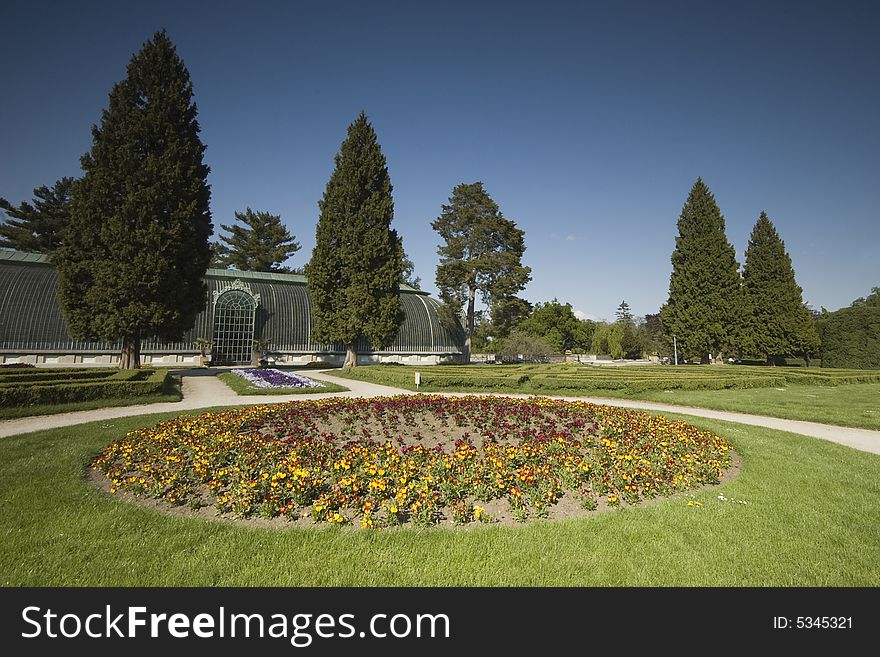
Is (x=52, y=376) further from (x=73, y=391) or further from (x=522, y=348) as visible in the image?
(x=522, y=348)

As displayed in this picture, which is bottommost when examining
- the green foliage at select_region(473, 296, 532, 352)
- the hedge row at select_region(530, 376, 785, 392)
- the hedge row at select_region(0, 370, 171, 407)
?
the hedge row at select_region(530, 376, 785, 392)

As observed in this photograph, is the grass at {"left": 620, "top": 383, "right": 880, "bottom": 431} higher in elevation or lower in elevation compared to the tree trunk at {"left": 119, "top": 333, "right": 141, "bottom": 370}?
lower

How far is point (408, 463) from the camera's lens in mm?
6242

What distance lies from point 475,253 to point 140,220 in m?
28.1

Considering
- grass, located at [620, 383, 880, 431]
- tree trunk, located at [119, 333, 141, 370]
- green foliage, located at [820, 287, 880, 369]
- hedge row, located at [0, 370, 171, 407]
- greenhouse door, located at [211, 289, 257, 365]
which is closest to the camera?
hedge row, located at [0, 370, 171, 407]

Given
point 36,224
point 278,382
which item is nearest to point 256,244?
point 36,224

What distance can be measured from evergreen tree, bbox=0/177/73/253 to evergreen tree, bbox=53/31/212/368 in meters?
37.3

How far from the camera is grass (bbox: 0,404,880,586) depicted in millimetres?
3719

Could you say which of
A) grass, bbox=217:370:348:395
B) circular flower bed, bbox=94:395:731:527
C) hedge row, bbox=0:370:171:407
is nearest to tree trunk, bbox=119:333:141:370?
grass, bbox=217:370:348:395

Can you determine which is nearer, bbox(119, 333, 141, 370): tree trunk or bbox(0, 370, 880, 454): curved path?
bbox(0, 370, 880, 454): curved path

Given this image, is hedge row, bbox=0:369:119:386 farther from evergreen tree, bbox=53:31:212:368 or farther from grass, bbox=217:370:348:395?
grass, bbox=217:370:348:395

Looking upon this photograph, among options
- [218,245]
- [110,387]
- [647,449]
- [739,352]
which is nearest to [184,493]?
[647,449]
